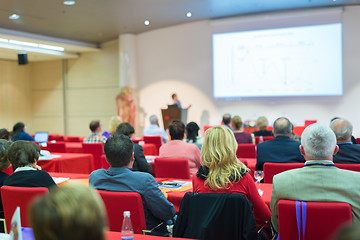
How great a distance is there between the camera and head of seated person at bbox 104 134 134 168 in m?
2.80

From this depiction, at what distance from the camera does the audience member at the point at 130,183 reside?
2691 millimetres

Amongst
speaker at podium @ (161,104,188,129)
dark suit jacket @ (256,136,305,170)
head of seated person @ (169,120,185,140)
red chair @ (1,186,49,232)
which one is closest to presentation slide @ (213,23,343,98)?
speaker at podium @ (161,104,188,129)

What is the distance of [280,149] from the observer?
411 cm

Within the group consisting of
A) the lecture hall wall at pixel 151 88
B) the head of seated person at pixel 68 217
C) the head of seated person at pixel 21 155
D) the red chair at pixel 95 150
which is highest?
the lecture hall wall at pixel 151 88

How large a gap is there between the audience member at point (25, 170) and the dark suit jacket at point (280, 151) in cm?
223

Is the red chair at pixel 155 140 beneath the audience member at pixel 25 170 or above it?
beneath

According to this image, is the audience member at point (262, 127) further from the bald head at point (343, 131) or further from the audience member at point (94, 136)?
the bald head at point (343, 131)

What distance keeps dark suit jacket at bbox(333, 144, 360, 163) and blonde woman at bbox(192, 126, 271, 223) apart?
4.70 ft

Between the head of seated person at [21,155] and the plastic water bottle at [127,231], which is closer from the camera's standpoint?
the plastic water bottle at [127,231]

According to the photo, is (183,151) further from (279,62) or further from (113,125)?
(279,62)

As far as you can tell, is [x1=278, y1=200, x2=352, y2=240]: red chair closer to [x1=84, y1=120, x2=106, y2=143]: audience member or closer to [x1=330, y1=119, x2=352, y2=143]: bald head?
[x1=330, y1=119, x2=352, y2=143]: bald head

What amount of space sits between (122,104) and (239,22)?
4839mm

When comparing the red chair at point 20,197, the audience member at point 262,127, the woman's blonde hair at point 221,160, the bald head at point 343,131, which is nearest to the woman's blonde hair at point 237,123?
the audience member at point 262,127

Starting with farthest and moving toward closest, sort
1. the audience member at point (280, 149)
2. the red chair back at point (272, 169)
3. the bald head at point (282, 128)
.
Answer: the bald head at point (282, 128) → the audience member at point (280, 149) → the red chair back at point (272, 169)
